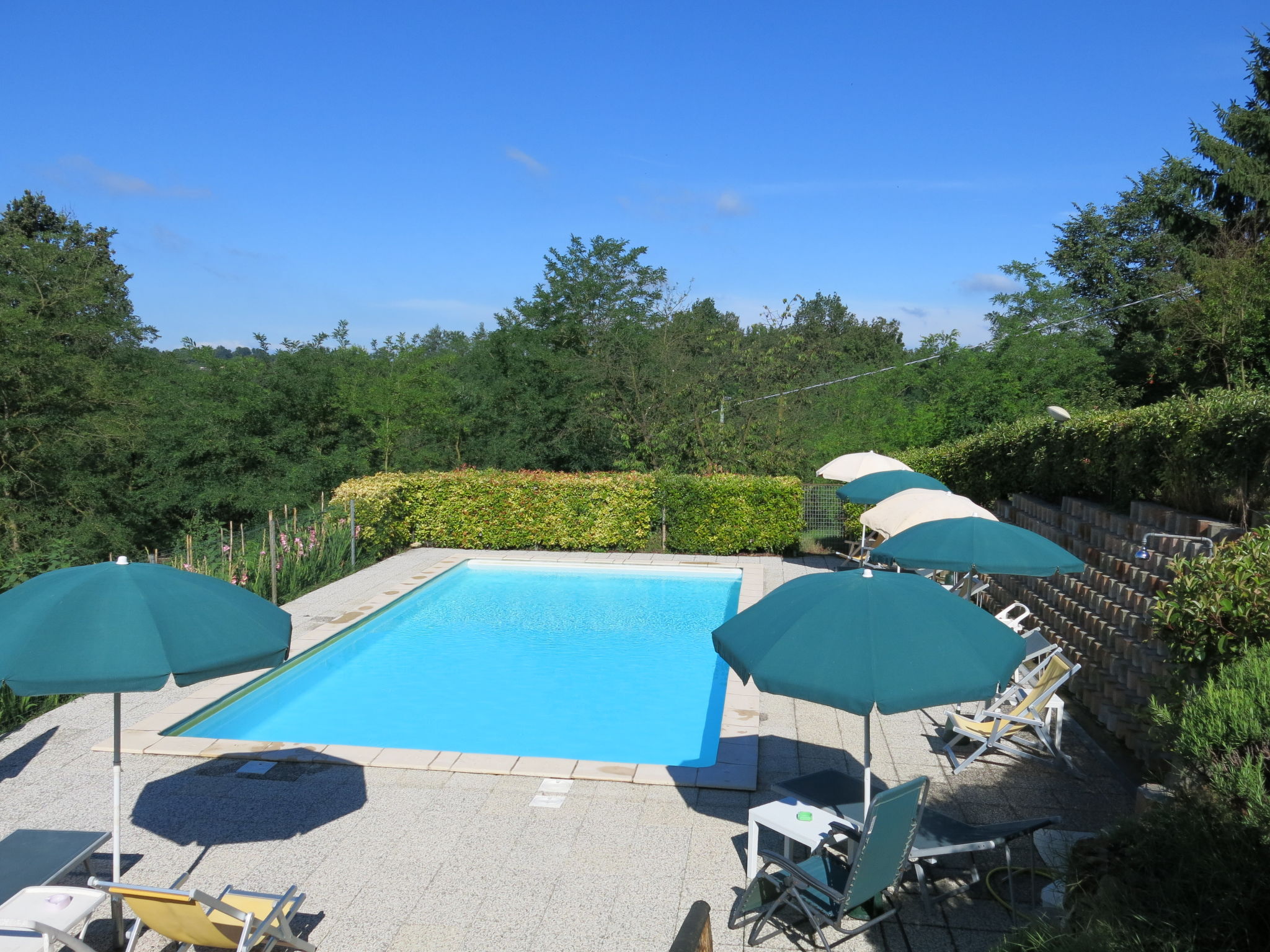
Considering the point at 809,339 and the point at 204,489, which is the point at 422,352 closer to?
the point at 204,489

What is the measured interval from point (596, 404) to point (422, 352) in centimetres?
720

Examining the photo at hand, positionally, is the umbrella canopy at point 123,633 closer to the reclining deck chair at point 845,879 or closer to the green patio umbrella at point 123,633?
the green patio umbrella at point 123,633

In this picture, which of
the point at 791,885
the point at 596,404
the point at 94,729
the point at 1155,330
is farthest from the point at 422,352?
the point at 791,885

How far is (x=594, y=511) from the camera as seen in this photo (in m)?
17.1

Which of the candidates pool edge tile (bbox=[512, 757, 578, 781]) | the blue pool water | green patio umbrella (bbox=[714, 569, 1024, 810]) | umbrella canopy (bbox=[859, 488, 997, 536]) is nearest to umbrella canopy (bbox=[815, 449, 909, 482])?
the blue pool water

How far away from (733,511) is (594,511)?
2.67 meters

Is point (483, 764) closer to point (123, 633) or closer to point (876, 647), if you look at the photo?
point (123, 633)

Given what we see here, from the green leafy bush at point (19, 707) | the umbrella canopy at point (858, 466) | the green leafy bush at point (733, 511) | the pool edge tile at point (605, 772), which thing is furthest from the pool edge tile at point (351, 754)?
the green leafy bush at point (733, 511)

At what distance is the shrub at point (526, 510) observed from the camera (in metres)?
17.0

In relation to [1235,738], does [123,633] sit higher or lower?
higher

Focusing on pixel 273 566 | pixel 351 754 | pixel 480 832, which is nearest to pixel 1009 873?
pixel 480 832

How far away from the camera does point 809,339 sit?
40.6 meters

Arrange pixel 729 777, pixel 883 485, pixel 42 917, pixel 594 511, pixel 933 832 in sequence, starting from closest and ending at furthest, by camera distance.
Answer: pixel 42 917 → pixel 933 832 → pixel 729 777 → pixel 883 485 → pixel 594 511

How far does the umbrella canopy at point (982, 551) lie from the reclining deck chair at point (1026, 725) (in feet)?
2.46
